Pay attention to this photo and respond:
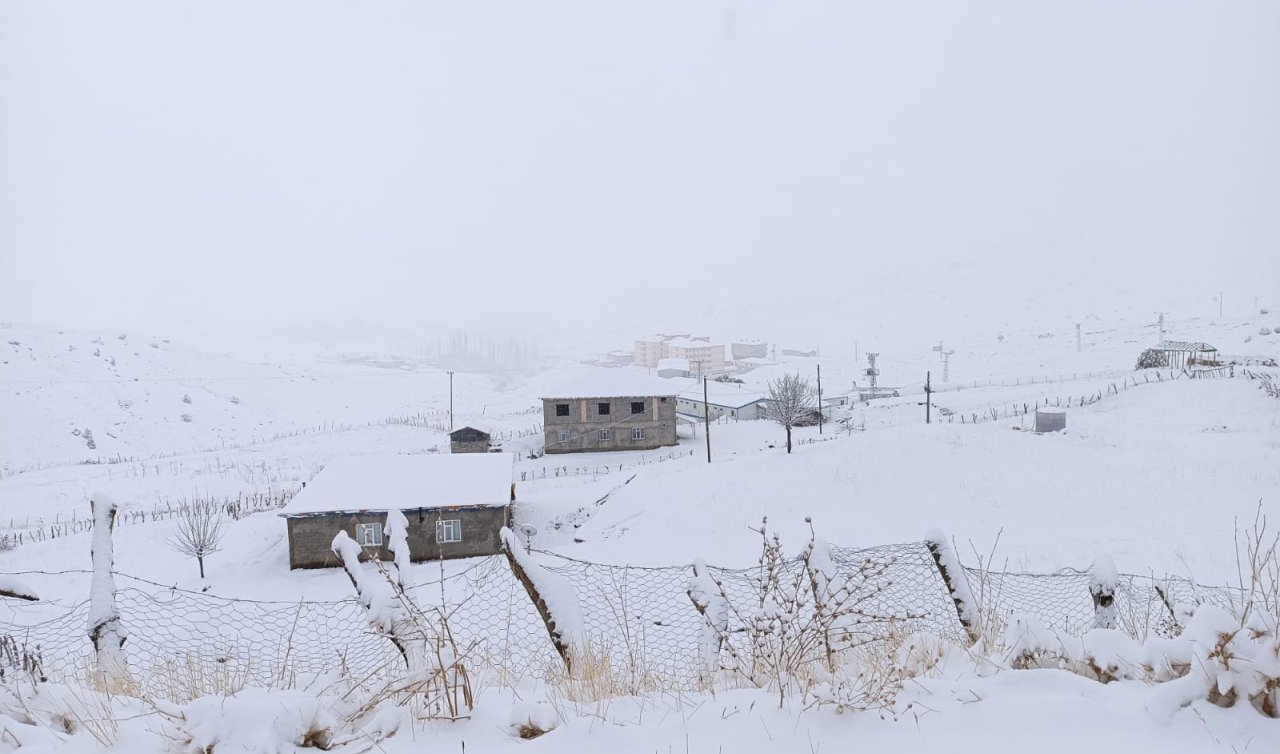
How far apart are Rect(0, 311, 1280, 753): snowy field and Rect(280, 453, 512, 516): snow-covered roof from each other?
1986 millimetres

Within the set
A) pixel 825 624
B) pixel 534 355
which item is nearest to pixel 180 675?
pixel 825 624

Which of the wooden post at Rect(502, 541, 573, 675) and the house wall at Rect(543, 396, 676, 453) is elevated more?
the wooden post at Rect(502, 541, 573, 675)

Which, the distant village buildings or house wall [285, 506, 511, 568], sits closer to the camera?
house wall [285, 506, 511, 568]

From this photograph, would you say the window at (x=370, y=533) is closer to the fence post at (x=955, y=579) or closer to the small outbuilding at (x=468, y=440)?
the small outbuilding at (x=468, y=440)

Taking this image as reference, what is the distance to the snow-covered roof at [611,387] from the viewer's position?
40.6 meters

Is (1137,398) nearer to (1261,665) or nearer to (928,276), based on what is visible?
(1261,665)

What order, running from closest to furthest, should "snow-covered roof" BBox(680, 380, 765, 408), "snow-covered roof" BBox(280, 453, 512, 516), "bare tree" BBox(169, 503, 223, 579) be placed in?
"bare tree" BBox(169, 503, 223, 579), "snow-covered roof" BBox(280, 453, 512, 516), "snow-covered roof" BBox(680, 380, 765, 408)

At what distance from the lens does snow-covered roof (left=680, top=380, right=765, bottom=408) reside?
50450 mm

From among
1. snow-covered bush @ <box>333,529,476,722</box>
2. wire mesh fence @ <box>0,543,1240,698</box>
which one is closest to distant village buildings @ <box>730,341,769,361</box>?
wire mesh fence @ <box>0,543,1240,698</box>

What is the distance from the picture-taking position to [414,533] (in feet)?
71.4

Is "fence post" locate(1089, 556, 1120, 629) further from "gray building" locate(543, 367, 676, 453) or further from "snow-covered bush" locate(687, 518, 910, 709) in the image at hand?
"gray building" locate(543, 367, 676, 453)

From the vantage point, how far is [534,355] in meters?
118

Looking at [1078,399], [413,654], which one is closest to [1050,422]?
[1078,399]

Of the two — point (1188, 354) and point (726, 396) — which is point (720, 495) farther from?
point (1188, 354)
